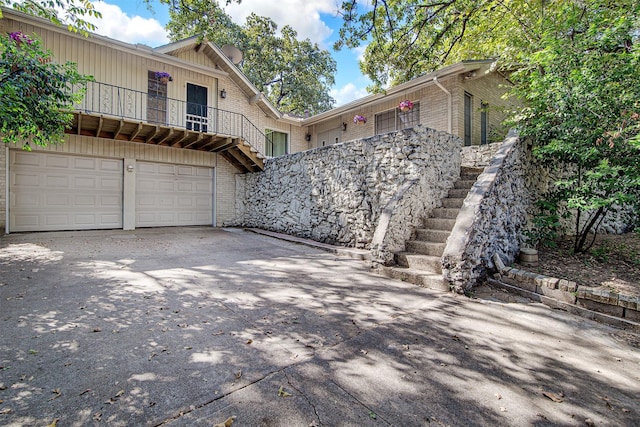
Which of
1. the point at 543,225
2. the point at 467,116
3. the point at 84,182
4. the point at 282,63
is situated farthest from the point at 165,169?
the point at 282,63

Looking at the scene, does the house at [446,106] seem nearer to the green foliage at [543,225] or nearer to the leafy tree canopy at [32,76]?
the green foliage at [543,225]

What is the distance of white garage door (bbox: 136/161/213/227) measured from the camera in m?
9.74

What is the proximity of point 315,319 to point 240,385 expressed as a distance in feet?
4.03

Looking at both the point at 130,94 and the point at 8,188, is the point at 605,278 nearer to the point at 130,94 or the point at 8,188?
the point at 130,94

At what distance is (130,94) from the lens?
933 cm

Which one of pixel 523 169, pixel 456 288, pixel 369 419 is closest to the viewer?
pixel 369 419

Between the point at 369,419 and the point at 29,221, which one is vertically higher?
the point at 29,221

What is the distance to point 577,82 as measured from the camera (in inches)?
167

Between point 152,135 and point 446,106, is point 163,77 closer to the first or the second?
point 152,135

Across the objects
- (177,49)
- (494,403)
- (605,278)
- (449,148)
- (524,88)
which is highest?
(177,49)

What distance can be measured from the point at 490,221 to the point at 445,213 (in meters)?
1.05

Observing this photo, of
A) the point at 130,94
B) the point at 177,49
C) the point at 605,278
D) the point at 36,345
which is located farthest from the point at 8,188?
the point at 605,278

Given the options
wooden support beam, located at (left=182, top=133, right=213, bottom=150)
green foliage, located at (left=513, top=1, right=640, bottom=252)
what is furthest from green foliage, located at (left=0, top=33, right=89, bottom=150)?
green foliage, located at (left=513, top=1, right=640, bottom=252)

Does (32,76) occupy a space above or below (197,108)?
below
